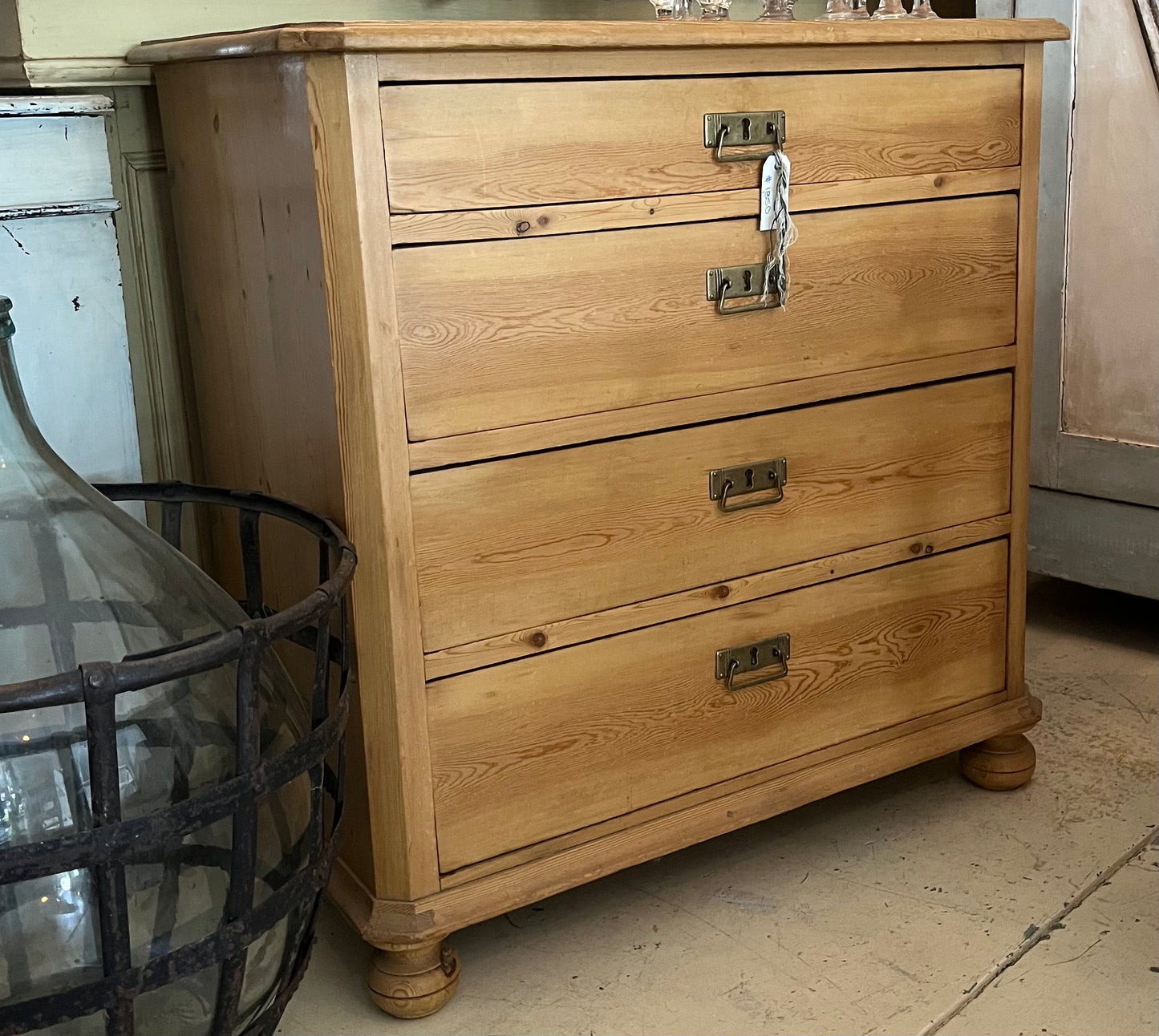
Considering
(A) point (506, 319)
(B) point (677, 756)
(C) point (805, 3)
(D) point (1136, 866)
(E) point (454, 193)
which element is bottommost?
(D) point (1136, 866)

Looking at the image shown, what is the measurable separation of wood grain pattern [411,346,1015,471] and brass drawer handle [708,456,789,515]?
5 centimetres

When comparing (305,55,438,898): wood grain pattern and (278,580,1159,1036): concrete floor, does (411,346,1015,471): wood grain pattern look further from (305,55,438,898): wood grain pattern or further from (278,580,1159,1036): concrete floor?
Result: (278,580,1159,1036): concrete floor

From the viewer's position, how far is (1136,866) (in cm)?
146

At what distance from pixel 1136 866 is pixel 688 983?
0.54 m

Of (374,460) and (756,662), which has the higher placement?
(374,460)

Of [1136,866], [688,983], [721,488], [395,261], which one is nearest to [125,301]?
[395,261]

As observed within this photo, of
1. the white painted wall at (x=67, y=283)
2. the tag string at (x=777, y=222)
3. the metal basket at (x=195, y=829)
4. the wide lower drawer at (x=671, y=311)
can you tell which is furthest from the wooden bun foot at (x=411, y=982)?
the tag string at (x=777, y=222)

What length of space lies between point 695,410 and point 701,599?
7.4 inches

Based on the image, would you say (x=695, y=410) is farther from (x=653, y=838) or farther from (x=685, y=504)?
(x=653, y=838)

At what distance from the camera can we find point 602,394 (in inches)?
48.0

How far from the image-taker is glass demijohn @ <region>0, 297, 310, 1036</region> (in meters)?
0.86

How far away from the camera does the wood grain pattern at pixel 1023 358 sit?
1.45 m

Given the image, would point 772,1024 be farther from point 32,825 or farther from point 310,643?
point 32,825

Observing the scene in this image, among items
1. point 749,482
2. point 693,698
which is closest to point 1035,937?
point 693,698
